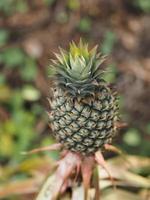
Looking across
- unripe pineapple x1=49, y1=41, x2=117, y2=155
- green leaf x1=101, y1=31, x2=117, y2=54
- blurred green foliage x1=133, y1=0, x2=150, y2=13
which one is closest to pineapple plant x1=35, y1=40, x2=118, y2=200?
unripe pineapple x1=49, y1=41, x2=117, y2=155

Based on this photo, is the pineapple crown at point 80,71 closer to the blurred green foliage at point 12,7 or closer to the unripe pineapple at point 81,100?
the unripe pineapple at point 81,100

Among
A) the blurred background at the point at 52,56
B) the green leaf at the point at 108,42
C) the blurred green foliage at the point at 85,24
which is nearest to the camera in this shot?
the blurred background at the point at 52,56

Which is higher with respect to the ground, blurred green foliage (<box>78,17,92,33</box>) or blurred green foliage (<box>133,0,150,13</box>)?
blurred green foliage (<box>133,0,150,13</box>)

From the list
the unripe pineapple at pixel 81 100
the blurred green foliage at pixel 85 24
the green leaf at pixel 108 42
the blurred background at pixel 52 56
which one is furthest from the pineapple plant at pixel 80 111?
the blurred green foliage at pixel 85 24

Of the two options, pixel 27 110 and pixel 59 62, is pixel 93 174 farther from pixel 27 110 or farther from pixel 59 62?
pixel 27 110

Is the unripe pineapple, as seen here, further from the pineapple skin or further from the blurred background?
the blurred background

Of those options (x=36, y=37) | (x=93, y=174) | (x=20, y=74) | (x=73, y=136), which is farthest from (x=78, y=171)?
(x=36, y=37)
